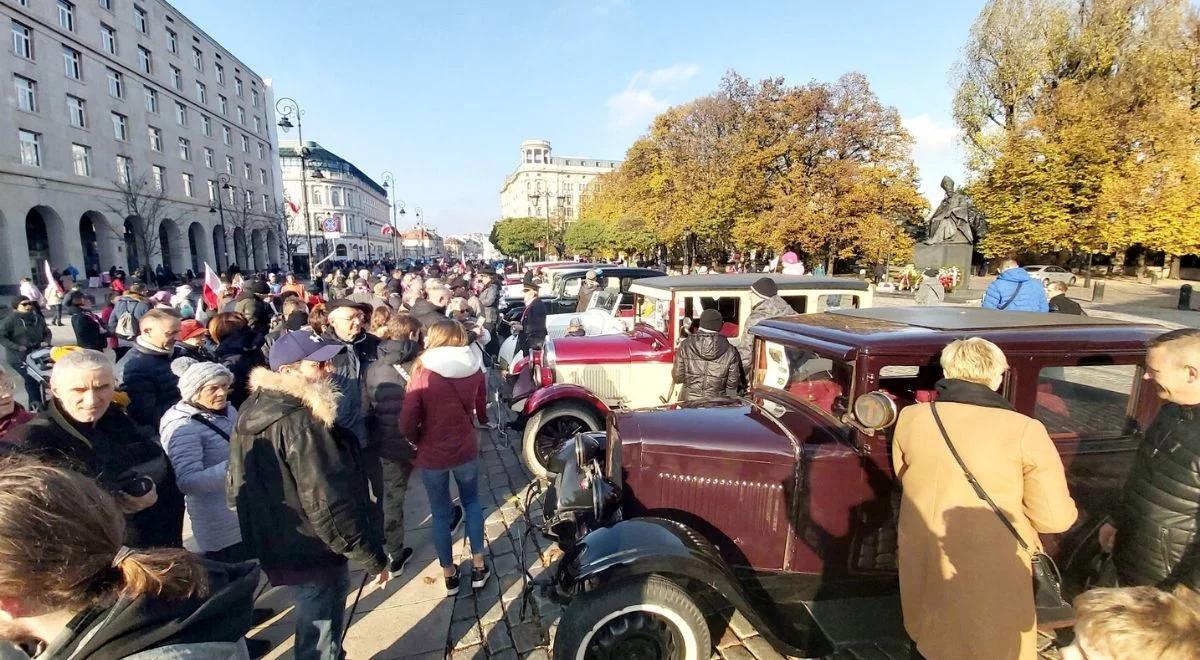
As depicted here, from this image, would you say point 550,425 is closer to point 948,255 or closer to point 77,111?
point 948,255

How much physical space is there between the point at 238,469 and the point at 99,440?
807 millimetres

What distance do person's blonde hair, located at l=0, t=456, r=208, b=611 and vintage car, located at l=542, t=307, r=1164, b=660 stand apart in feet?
5.79

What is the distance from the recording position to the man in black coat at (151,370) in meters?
3.66

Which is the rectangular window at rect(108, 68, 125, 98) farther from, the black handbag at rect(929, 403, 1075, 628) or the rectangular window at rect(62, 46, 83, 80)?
the black handbag at rect(929, 403, 1075, 628)

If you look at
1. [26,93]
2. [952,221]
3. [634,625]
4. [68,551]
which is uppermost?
[26,93]

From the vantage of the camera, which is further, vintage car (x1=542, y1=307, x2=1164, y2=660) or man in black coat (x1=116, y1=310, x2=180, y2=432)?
man in black coat (x1=116, y1=310, x2=180, y2=432)

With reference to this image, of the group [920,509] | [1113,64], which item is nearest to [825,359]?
[920,509]

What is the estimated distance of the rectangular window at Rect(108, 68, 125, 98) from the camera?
30922 millimetres

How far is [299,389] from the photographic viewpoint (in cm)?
240

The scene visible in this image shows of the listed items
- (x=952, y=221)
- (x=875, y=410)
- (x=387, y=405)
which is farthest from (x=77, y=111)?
(x=952, y=221)

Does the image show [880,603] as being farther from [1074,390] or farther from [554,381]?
[554,381]

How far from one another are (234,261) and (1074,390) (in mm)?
53095

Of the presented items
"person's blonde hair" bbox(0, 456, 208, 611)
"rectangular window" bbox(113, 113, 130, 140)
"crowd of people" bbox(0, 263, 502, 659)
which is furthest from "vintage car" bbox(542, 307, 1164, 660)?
"rectangular window" bbox(113, 113, 130, 140)

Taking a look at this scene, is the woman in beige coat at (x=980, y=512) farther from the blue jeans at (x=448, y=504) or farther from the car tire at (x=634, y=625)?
the blue jeans at (x=448, y=504)
